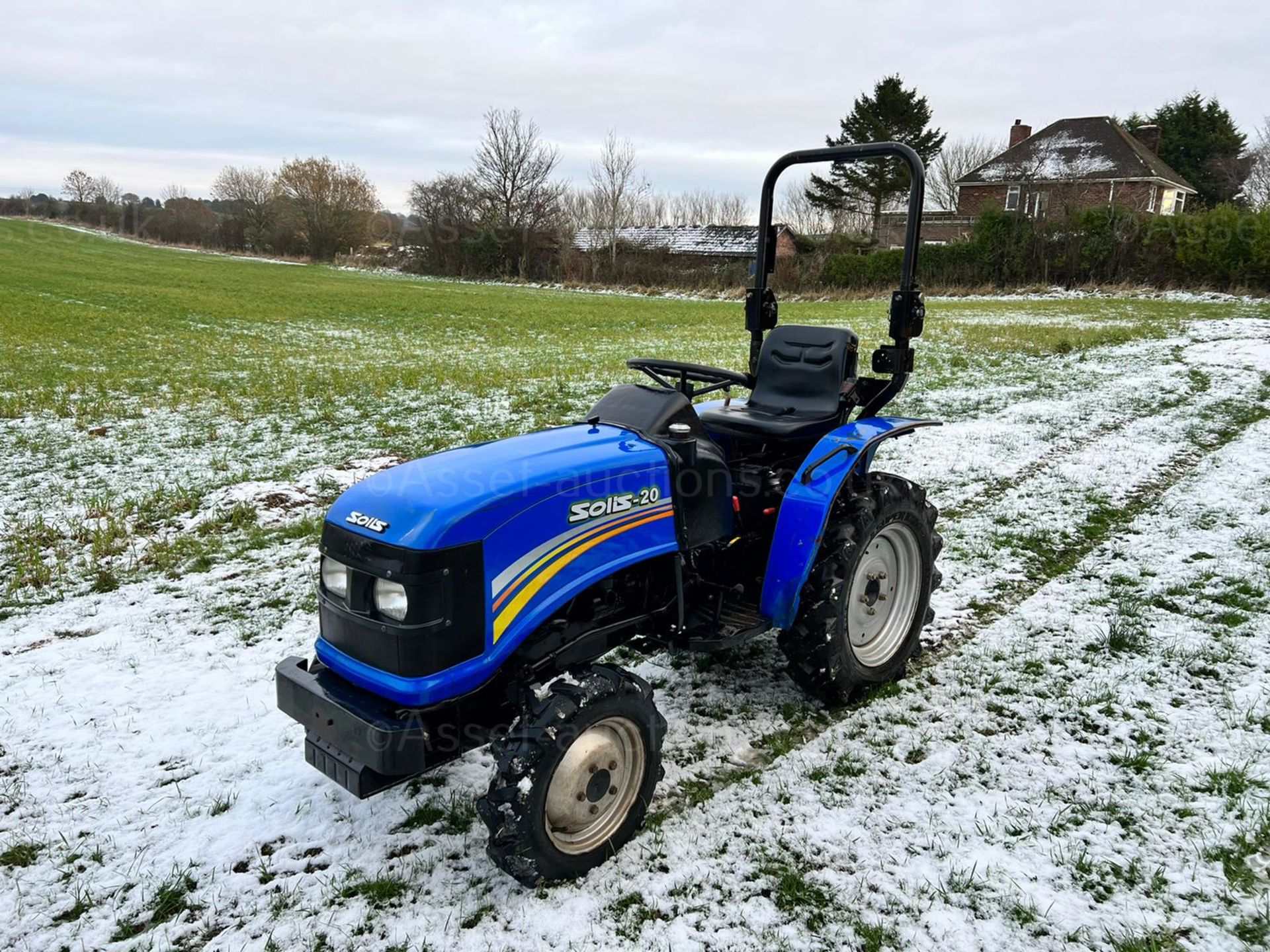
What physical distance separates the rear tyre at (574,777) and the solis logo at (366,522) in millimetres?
717

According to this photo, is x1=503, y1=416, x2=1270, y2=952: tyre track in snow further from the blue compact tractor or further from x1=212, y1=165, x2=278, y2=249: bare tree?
x1=212, y1=165, x2=278, y2=249: bare tree

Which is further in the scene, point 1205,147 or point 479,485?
point 1205,147

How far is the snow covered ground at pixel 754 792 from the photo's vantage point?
2.48 meters

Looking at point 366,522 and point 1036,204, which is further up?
point 1036,204

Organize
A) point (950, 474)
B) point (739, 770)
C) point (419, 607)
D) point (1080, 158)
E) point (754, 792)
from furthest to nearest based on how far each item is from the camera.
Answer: point (1080, 158)
point (950, 474)
point (739, 770)
point (754, 792)
point (419, 607)

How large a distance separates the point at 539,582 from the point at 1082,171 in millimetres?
43940

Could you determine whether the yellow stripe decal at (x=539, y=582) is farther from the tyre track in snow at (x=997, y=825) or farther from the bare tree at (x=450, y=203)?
the bare tree at (x=450, y=203)

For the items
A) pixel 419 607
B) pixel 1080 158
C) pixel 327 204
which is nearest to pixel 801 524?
pixel 419 607

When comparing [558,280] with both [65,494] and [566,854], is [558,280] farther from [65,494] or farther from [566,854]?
[566,854]

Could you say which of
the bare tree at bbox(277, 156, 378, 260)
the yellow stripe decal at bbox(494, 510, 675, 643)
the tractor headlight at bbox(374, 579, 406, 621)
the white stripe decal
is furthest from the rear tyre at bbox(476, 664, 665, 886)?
the bare tree at bbox(277, 156, 378, 260)

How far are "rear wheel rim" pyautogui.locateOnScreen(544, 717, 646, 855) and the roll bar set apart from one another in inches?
74.4

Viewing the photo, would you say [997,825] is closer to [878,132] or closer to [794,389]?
[794,389]

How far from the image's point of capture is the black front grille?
2.37m

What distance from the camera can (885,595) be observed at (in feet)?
12.9
